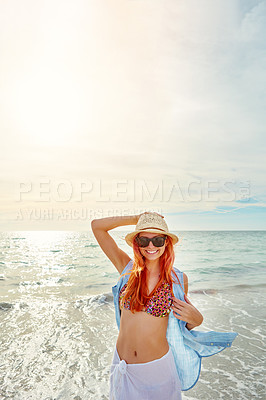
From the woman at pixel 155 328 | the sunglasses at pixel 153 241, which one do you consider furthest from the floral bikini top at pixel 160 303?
the sunglasses at pixel 153 241

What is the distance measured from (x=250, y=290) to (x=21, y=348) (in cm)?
906

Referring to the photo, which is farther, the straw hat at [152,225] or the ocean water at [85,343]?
the ocean water at [85,343]

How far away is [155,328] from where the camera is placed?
105 inches

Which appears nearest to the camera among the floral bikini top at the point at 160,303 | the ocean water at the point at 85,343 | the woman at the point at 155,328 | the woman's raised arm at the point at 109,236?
the woman at the point at 155,328

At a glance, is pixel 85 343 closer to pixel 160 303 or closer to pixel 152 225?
pixel 160 303

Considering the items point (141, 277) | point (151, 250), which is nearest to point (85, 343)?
point (141, 277)

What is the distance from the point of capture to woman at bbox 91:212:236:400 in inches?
100

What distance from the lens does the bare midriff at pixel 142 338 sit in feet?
8.55

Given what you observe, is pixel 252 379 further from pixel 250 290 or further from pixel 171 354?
pixel 250 290

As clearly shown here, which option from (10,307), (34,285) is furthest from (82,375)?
(34,285)

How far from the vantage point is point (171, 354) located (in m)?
2.69

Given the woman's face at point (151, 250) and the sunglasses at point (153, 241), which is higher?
the sunglasses at point (153, 241)

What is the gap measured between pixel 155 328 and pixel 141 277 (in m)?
0.44

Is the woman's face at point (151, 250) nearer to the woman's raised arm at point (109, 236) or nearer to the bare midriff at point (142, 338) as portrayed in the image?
the woman's raised arm at point (109, 236)
